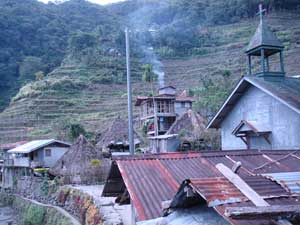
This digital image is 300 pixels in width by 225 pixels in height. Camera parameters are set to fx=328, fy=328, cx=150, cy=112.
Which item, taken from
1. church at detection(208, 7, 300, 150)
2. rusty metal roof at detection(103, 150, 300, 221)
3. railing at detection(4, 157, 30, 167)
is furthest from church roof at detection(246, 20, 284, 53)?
railing at detection(4, 157, 30, 167)

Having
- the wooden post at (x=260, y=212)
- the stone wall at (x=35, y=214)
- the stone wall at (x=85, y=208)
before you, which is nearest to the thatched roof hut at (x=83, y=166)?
the stone wall at (x=85, y=208)

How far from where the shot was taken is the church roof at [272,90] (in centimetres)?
1208

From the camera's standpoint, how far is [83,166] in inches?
1073

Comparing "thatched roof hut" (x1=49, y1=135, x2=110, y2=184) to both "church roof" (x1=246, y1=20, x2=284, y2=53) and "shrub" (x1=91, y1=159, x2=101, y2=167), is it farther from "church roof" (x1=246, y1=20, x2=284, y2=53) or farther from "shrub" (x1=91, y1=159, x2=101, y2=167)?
"church roof" (x1=246, y1=20, x2=284, y2=53)

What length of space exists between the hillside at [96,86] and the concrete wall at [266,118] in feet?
90.8

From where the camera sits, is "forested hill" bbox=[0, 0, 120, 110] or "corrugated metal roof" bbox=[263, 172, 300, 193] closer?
"corrugated metal roof" bbox=[263, 172, 300, 193]

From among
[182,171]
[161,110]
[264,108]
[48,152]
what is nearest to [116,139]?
[161,110]

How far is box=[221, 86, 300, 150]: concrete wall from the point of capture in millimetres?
12242

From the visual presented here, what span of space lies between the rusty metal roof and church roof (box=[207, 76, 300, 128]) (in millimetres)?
5530

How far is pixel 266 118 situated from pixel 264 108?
43 cm

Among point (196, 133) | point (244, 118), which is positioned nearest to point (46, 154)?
point (196, 133)

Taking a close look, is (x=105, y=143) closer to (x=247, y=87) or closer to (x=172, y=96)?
(x=172, y=96)

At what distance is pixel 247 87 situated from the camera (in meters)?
14.5

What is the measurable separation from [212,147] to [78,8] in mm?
92991
